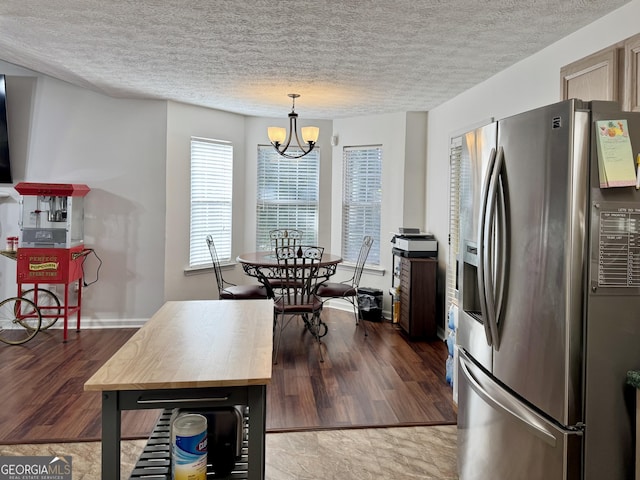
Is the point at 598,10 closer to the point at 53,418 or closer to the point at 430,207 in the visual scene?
the point at 430,207

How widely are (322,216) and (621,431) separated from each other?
479 cm

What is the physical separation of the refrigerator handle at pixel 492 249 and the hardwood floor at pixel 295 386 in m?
1.36

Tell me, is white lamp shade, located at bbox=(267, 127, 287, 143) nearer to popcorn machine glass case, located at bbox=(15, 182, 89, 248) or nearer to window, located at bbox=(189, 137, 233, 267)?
window, located at bbox=(189, 137, 233, 267)

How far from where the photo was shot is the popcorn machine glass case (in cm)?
430

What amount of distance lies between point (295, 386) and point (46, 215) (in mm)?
2953

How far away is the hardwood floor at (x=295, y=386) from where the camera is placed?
9.29 feet

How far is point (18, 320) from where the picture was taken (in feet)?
14.7

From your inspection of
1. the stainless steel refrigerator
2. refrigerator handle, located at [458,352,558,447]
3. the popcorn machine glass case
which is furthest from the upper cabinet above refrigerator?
the popcorn machine glass case

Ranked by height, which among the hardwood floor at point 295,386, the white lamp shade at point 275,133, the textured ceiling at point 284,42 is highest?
the textured ceiling at point 284,42

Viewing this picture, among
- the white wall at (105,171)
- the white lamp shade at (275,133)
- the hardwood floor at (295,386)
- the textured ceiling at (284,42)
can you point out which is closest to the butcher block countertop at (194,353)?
the hardwood floor at (295,386)

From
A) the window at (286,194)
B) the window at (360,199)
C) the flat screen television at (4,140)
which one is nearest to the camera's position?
the flat screen television at (4,140)

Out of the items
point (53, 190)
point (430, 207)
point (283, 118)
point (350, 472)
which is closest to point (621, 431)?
point (350, 472)

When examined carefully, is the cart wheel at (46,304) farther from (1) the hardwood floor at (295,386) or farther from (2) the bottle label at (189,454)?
(2) the bottle label at (189,454)

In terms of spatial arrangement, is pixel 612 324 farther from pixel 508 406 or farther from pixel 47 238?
pixel 47 238
